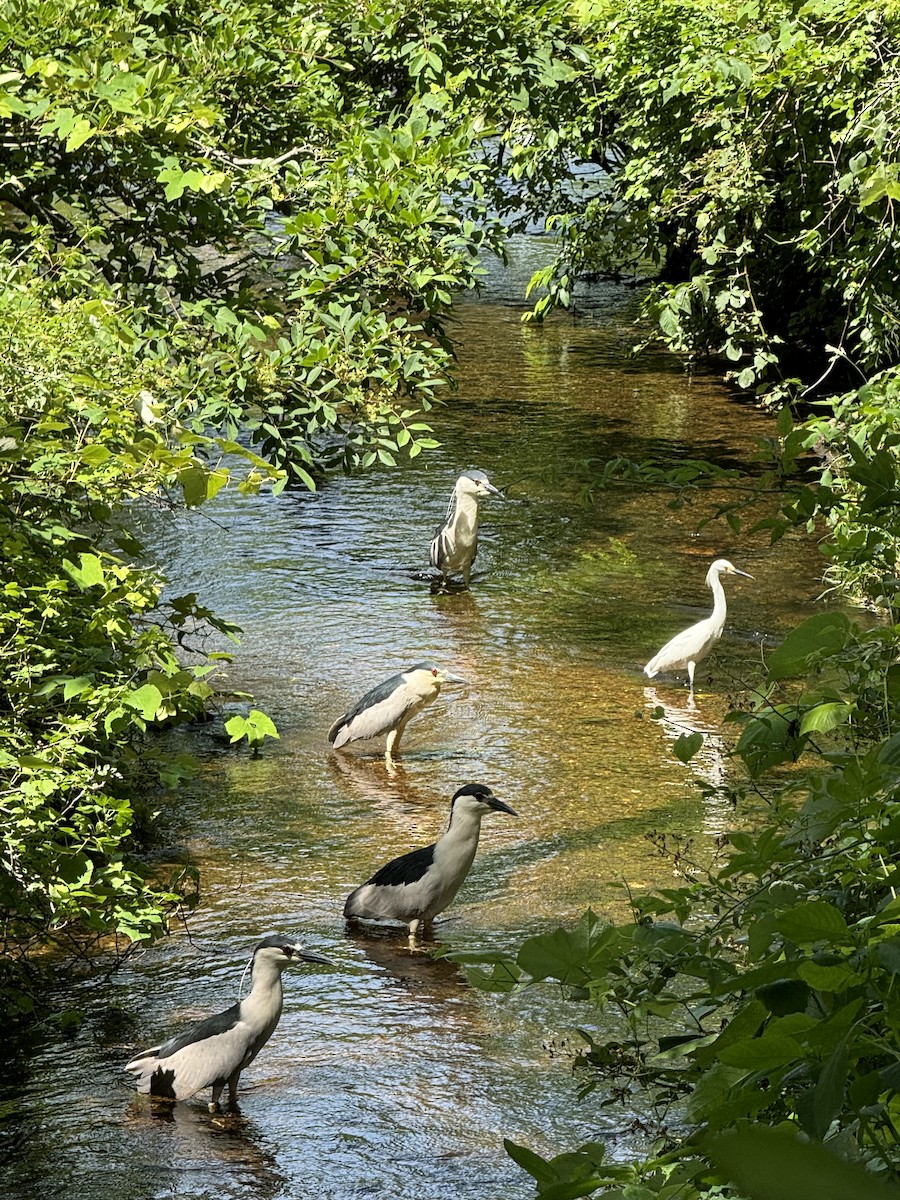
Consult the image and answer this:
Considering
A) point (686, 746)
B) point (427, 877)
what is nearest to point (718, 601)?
point (427, 877)

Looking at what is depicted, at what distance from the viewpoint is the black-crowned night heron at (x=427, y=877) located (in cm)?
682

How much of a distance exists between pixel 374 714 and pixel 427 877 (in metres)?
2.15

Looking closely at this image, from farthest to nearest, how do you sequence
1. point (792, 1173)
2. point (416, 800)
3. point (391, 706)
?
point (391, 706)
point (416, 800)
point (792, 1173)

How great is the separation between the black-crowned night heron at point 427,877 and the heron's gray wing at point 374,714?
73.3 inches

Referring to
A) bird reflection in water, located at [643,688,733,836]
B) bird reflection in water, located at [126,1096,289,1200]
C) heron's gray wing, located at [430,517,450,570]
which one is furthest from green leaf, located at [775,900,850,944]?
heron's gray wing, located at [430,517,450,570]

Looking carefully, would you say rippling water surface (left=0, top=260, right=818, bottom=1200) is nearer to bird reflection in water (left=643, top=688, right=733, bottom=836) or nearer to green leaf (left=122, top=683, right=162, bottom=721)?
bird reflection in water (left=643, top=688, right=733, bottom=836)

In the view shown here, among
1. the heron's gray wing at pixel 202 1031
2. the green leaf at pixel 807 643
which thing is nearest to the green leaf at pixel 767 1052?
the green leaf at pixel 807 643

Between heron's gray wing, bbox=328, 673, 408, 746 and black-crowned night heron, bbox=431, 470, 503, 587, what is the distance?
121 inches

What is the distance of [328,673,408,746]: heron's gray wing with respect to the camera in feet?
29.2

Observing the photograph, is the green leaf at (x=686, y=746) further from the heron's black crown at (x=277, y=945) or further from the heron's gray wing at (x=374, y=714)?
the heron's gray wing at (x=374, y=714)

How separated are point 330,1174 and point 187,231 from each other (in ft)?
17.1

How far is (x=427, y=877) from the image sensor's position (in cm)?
684

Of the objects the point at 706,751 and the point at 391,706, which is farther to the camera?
the point at 706,751

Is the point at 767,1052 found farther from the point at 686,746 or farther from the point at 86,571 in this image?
the point at 86,571
